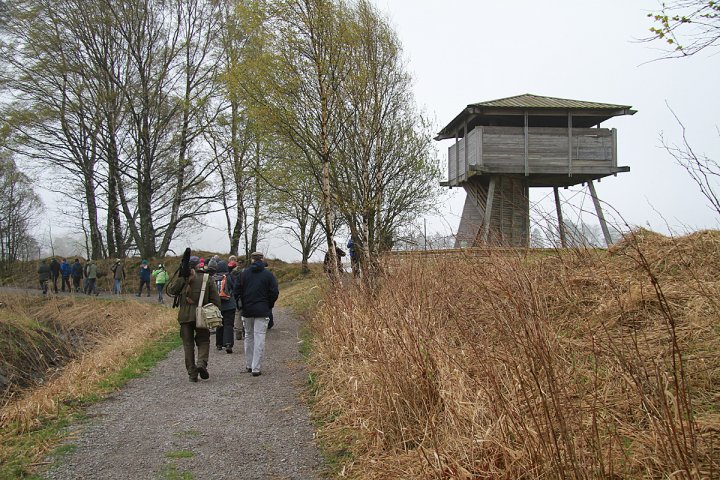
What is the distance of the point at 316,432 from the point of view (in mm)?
5750

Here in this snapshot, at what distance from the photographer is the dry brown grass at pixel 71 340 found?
7039 millimetres

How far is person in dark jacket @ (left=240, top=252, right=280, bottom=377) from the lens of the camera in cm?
880

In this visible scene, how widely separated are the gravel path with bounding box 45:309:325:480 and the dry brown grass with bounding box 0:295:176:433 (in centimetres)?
70

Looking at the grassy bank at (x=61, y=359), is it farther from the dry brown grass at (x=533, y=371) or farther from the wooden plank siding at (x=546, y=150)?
the wooden plank siding at (x=546, y=150)

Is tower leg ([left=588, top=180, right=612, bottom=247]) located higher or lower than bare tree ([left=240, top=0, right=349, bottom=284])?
lower

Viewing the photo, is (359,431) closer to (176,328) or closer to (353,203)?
(353,203)

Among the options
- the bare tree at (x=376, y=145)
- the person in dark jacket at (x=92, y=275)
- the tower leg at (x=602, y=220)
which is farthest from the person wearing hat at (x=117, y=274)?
the tower leg at (x=602, y=220)

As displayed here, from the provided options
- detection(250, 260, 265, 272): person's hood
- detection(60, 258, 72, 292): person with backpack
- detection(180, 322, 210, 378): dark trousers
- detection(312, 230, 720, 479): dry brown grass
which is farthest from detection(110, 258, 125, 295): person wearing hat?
detection(312, 230, 720, 479): dry brown grass

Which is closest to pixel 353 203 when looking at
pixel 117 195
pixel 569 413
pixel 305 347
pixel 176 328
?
pixel 305 347

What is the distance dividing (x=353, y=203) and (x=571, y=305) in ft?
28.2

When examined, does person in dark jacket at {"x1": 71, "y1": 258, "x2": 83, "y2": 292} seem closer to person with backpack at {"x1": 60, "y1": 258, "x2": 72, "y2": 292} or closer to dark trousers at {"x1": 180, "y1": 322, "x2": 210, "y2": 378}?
person with backpack at {"x1": 60, "y1": 258, "x2": 72, "y2": 292}

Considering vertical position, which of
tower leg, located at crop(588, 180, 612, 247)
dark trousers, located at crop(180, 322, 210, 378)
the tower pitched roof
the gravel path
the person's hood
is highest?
the tower pitched roof

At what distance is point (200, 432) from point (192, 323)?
290cm

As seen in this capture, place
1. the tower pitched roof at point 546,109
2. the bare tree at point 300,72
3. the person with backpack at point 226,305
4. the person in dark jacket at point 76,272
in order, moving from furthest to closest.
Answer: the person in dark jacket at point 76,272, the tower pitched roof at point 546,109, the bare tree at point 300,72, the person with backpack at point 226,305
